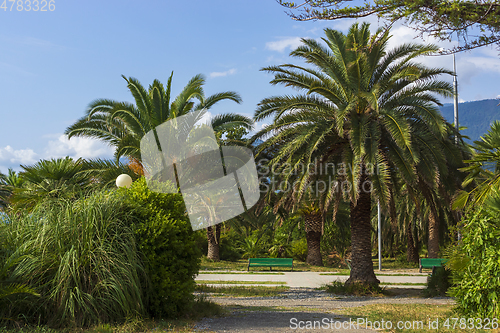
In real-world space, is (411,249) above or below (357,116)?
below

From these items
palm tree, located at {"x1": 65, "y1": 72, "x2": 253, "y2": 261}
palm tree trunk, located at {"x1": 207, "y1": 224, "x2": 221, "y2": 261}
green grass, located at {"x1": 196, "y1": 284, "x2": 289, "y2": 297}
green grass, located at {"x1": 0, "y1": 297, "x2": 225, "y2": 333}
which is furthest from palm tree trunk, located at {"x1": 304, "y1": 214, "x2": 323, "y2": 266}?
green grass, located at {"x1": 0, "y1": 297, "x2": 225, "y2": 333}

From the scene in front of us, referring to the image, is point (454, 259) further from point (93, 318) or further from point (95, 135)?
point (95, 135)

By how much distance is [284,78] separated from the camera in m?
13.2

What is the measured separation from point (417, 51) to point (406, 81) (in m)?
0.95

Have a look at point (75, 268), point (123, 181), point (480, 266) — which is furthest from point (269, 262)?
point (75, 268)

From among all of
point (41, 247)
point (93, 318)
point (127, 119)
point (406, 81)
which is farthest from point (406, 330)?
point (127, 119)

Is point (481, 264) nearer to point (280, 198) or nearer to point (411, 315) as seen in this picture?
point (411, 315)

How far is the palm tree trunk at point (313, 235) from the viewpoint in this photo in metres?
23.6

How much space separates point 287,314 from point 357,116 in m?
6.93

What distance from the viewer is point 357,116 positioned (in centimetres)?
1231

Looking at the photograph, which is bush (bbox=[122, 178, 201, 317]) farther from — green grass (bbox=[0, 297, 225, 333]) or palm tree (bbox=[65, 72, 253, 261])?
palm tree (bbox=[65, 72, 253, 261])

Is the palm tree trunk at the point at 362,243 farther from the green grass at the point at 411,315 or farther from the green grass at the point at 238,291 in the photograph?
the green grass at the point at 411,315

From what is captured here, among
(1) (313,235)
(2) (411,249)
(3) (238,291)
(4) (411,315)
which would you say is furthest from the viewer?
(2) (411,249)

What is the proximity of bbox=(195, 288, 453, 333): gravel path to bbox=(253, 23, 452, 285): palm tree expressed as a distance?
225cm
